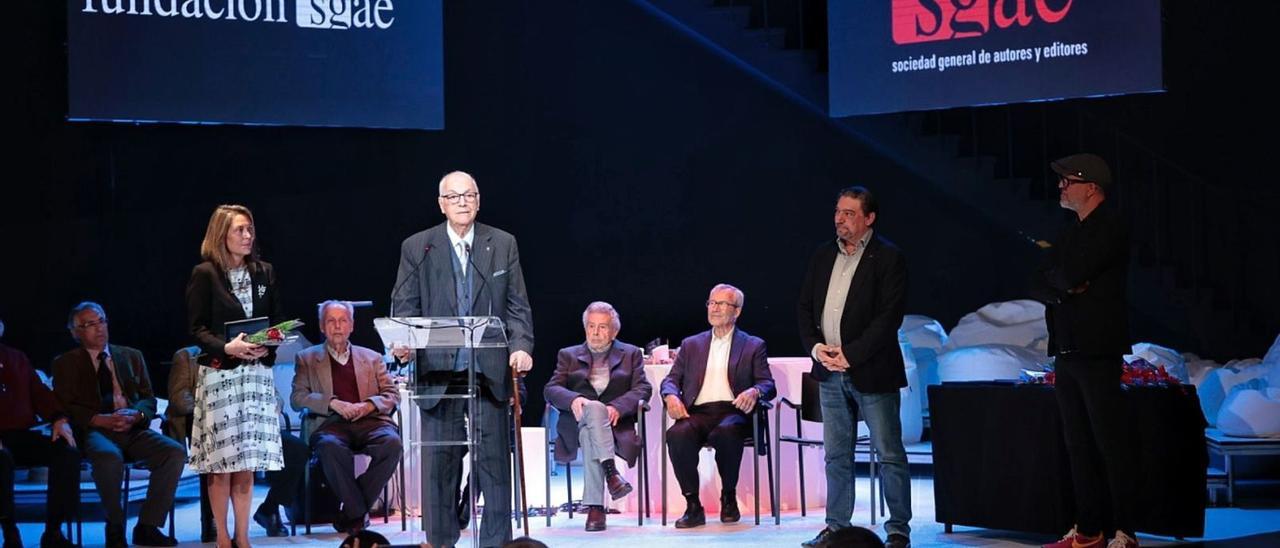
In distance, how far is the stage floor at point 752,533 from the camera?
5.97 meters

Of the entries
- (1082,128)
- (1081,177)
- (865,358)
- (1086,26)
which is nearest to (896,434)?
(865,358)

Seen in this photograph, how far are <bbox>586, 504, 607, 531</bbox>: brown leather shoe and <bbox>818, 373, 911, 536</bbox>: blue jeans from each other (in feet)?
4.29

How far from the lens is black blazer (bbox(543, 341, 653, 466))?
280 inches

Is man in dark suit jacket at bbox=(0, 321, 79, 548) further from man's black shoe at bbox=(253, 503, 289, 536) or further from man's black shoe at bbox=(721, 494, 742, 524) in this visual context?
man's black shoe at bbox=(721, 494, 742, 524)

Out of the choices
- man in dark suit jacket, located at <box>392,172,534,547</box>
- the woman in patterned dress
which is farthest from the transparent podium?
the woman in patterned dress

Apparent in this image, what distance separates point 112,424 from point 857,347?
3515 mm

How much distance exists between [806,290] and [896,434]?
696mm

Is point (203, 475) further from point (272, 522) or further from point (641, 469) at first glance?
point (641, 469)

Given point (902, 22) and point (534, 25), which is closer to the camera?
point (902, 22)

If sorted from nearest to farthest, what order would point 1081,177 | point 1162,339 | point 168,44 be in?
point 1081,177 < point 168,44 < point 1162,339

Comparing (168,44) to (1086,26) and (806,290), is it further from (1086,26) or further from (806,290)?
(1086,26)

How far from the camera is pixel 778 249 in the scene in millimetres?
9984

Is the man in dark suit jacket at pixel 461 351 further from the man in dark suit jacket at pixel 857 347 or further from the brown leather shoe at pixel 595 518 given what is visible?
the brown leather shoe at pixel 595 518

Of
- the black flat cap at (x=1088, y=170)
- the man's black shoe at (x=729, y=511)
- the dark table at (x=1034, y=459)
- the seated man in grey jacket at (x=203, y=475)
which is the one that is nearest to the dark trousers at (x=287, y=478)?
the seated man in grey jacket at (x=203, y=475)
